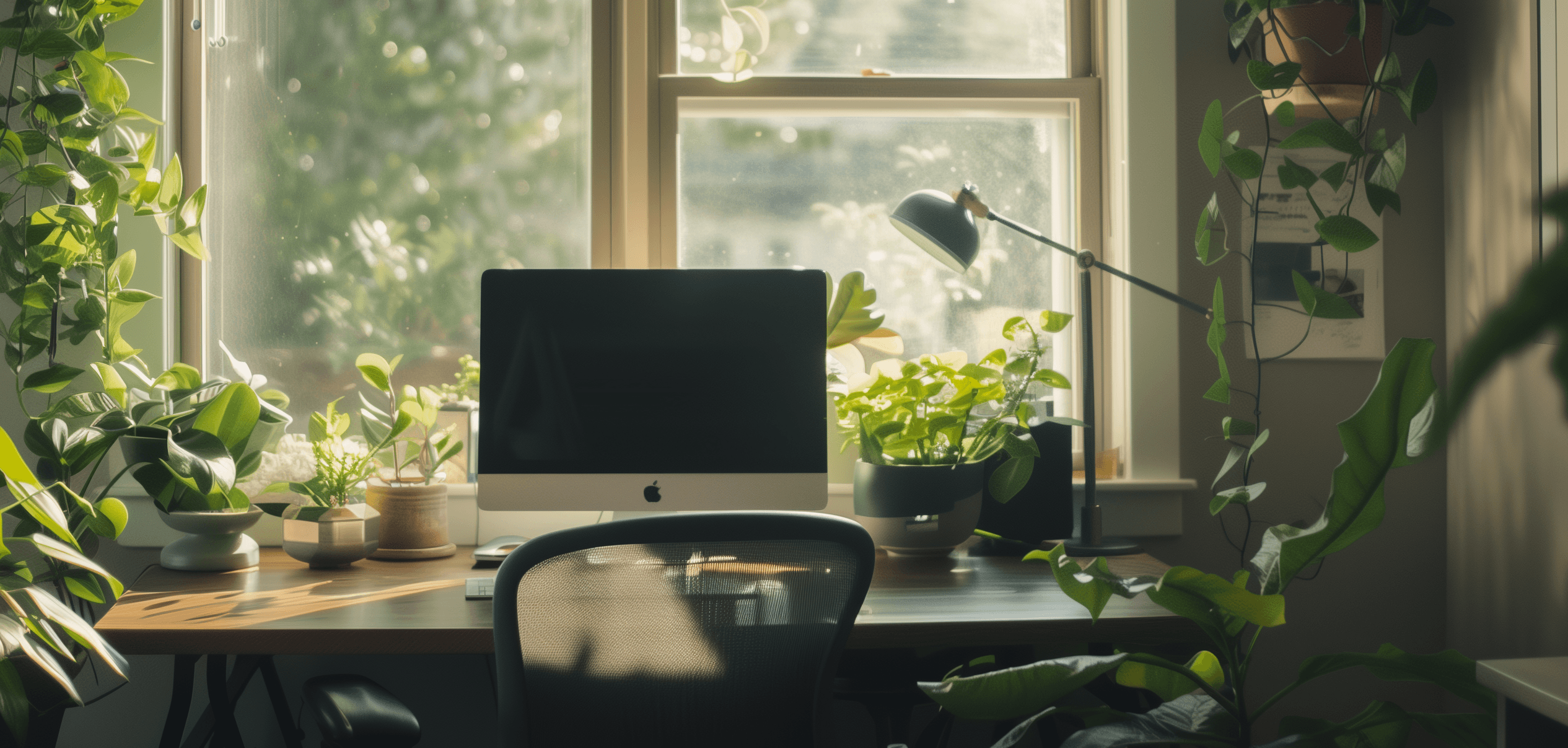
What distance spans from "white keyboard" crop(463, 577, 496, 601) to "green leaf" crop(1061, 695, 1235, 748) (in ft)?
2.95

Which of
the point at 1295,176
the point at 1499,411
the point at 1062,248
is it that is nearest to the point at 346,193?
the point at 1062,248

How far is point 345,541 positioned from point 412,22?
1.18 m

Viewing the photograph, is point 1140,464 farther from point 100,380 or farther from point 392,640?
point 100,380

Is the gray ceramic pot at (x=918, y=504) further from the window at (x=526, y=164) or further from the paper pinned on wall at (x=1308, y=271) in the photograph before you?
the paper pinned on wall at (x=1308, y=271)

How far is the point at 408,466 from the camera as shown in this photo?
6.30ft

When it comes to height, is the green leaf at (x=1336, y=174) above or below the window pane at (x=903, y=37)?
below

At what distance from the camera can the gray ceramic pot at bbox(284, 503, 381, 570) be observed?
1.61 meters

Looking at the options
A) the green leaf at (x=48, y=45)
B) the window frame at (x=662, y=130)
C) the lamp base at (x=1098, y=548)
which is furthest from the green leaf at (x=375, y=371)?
the lamp base at (x=1098, y=548)

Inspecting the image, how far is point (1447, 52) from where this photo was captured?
75.4 inches

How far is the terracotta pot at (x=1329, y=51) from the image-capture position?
69.1 inches

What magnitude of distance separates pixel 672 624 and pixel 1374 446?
80 cm

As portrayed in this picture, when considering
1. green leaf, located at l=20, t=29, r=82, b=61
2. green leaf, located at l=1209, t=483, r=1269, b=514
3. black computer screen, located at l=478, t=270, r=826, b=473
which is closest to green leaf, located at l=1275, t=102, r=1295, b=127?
green leaf, located at l=1209, t=483, r=1269, b=514

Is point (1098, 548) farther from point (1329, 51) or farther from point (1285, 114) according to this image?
point (1329, 51)

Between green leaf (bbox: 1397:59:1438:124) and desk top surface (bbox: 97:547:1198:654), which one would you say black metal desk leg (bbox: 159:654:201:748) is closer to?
desk top surface (bbox: 97:547:1198:654)
